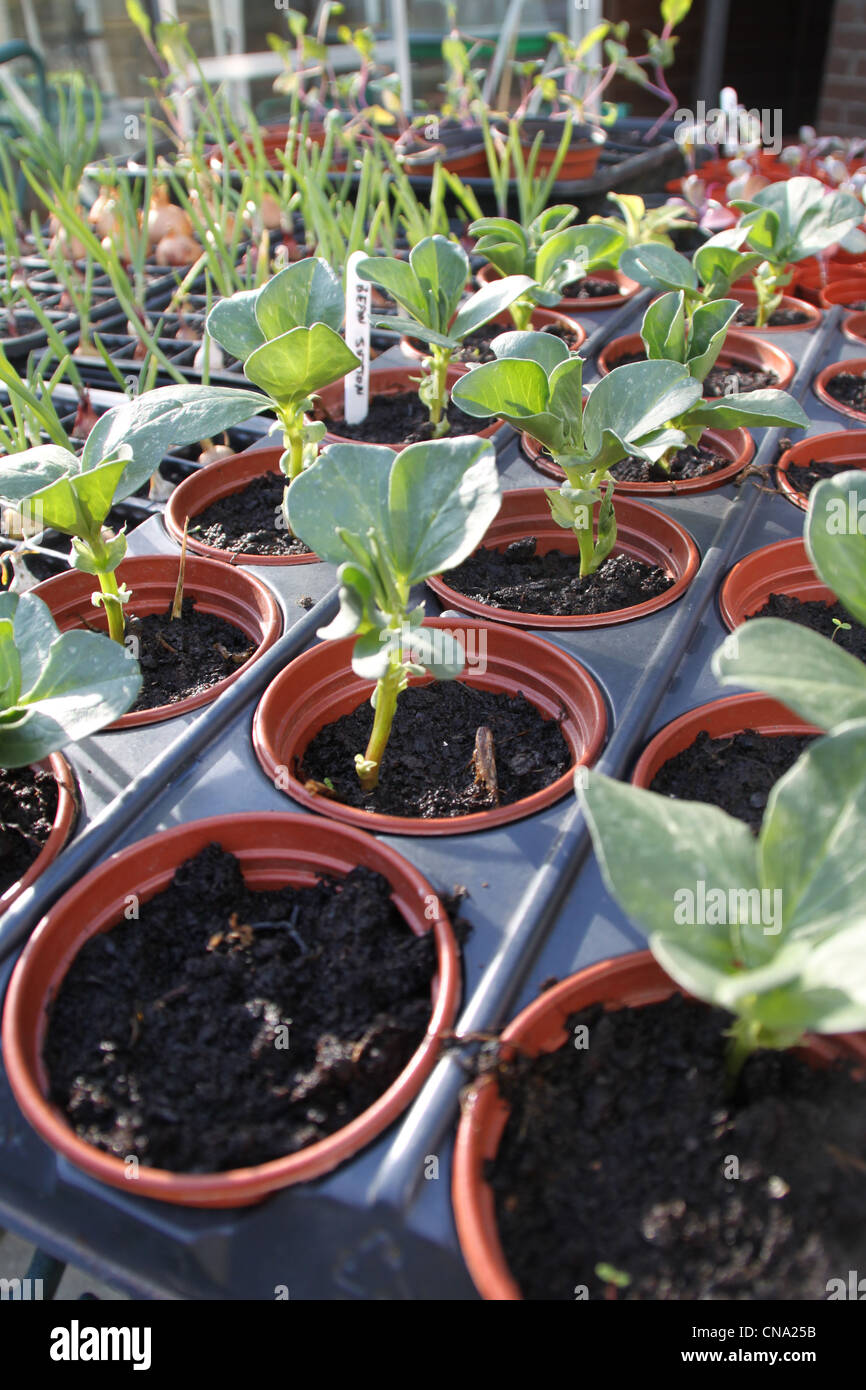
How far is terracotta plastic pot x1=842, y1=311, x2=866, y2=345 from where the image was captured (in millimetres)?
1554

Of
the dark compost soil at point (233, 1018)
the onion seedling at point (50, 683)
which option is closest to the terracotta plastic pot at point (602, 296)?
the onion seedling at point (50, 683)

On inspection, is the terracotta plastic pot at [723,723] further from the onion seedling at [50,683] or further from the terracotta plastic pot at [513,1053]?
the onion seedling at [50,683]

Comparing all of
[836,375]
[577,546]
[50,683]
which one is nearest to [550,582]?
[577,546]

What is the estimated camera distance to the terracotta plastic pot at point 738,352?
146 cm

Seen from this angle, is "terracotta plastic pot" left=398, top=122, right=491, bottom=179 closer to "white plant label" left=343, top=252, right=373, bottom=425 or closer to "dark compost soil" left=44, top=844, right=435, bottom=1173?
"white plant label" left=343, top=252, right=373, bottom=425

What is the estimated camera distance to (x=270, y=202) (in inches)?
82.7

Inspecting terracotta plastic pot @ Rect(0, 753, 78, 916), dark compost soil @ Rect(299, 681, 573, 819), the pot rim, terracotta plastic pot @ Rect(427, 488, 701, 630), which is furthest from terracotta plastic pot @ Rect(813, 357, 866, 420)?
terracotta plastic pot @ Rect(0, 753, 78, 916)

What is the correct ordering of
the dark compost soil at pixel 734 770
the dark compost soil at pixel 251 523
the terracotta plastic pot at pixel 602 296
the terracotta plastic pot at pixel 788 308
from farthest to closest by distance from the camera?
the terracotta plastic pot at pixel 602 296 < the terracotta plastic pot at pixel 788 308 < the dark compost soil at pixel 251 523 < the dark compost soil at pixel 734 770

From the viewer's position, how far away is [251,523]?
1.19 meters

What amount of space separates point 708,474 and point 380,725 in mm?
657

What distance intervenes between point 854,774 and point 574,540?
0.68 m

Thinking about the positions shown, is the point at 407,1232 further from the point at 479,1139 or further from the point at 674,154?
the point at 674,154

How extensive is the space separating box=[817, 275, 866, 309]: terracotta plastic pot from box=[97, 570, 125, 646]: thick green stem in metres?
A: 1.44

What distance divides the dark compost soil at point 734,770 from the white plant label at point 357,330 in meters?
0.63
